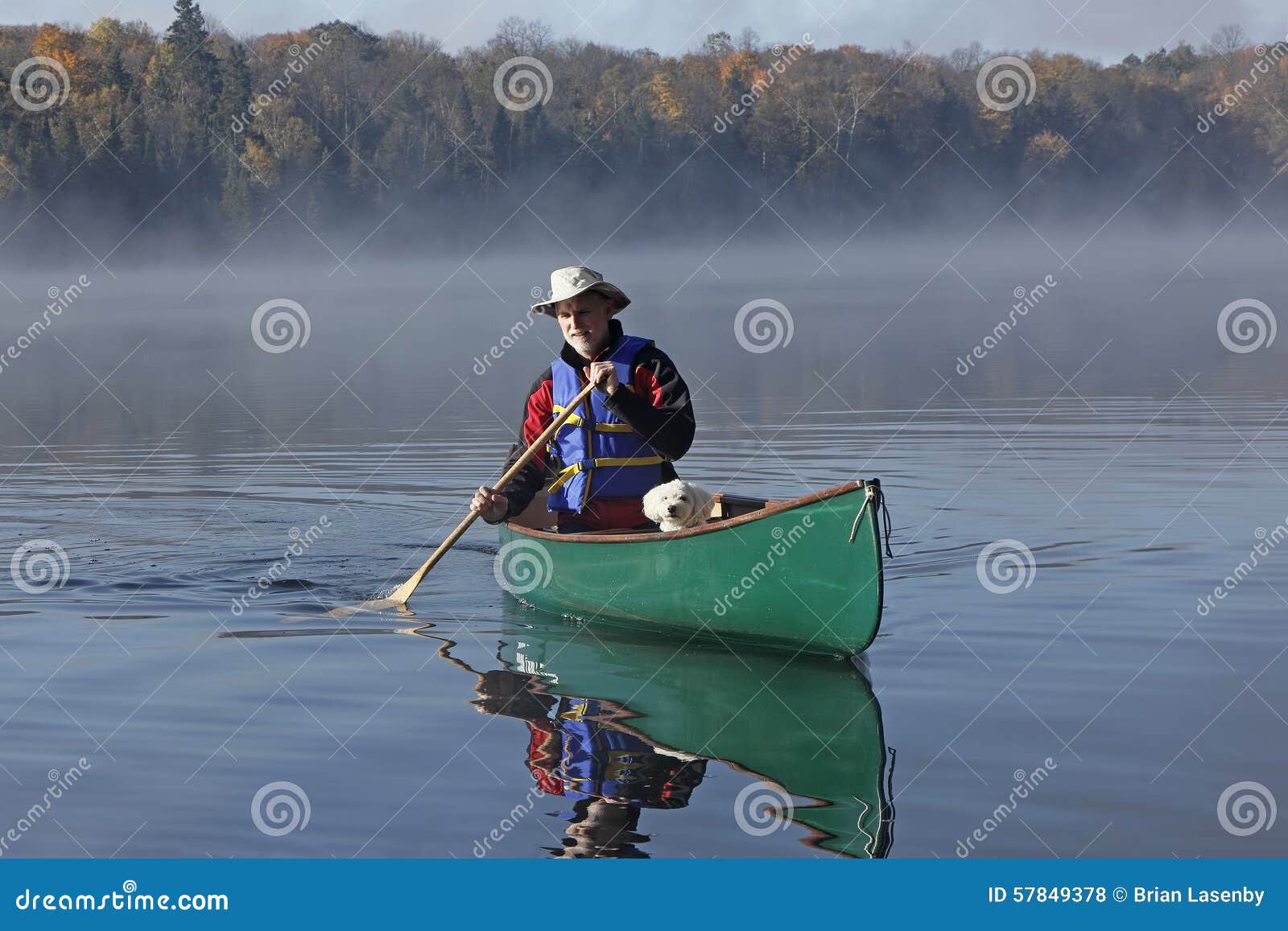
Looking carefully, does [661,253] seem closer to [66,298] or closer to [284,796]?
[66,298]

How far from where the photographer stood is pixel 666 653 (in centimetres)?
670

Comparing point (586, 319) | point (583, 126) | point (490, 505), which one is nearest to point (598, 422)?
point (586, 319)

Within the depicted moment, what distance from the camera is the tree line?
54312 millimetres

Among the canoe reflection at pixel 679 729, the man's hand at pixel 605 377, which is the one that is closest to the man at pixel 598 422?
the man's hand at pixel 605 377

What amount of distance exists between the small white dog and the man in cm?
21

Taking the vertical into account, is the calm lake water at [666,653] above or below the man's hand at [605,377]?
below

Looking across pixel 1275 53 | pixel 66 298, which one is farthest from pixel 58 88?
pixel 1275 53

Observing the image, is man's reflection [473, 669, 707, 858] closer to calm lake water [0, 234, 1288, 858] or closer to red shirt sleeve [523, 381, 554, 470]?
calm lake water [0, 234, 1288, 858]

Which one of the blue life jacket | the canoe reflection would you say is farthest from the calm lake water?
the blue life jacket

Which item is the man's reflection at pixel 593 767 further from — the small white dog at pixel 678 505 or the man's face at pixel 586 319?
the man's face at pixel 586 319

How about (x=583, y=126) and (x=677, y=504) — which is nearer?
(x=677, y=504)

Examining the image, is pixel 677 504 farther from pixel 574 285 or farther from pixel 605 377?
pixel 574 285

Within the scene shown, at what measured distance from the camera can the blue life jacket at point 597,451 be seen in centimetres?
703

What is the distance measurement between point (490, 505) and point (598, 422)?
63 centimetres
